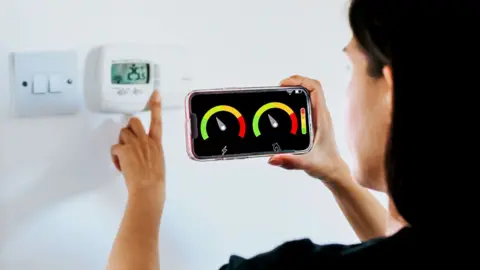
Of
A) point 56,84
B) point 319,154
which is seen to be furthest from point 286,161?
point 56,84

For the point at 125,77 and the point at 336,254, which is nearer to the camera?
the point at 336,254

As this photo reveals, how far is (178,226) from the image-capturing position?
33.7 inches

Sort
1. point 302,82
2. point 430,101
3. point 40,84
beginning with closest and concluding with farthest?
point 430,101
point 40,84
point 302,82

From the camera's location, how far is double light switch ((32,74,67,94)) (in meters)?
0.74

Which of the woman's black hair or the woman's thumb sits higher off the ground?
the woman's black hair

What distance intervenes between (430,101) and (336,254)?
16 centimetres

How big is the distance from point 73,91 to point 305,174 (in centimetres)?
34

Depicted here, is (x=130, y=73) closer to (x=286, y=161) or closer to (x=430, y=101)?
(x=286, y=161)

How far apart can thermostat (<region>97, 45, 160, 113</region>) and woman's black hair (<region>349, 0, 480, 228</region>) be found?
0.98ft

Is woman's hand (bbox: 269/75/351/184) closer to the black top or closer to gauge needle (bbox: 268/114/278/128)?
gauge needle (bbox: 268/114/278/128)

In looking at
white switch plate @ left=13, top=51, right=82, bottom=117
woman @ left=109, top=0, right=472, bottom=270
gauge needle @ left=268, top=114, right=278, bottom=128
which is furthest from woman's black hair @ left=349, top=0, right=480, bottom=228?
white switch plate @ left=13, top=51, right=82, bottom=117

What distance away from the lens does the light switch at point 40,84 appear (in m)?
0.74

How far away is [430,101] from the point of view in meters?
0.56

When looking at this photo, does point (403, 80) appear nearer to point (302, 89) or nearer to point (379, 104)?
point (379, 104)
